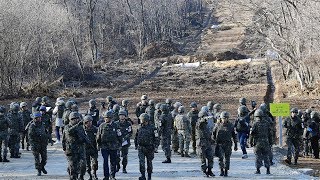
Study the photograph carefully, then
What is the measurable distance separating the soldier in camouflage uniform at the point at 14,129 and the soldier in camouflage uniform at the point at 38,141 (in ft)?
9.52

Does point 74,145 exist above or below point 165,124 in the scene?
below

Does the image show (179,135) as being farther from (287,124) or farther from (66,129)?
(66,129)

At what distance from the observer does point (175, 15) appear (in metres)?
101

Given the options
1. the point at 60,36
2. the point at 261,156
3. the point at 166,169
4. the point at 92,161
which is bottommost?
the point at 166,169

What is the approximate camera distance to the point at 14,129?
1686 cm

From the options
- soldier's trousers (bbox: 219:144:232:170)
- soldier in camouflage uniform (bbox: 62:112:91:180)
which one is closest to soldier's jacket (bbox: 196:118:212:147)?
soldier's trousers (bbox: 219:144:232:170)

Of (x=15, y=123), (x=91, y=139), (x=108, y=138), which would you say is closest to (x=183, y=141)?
(x=91, y=139)

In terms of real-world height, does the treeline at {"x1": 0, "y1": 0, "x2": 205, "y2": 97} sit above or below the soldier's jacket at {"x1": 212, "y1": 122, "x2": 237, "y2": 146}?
above

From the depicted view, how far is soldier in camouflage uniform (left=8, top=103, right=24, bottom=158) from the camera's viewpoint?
16844mm

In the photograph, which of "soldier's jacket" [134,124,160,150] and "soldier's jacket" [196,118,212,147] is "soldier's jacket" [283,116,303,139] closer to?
"soldier's jacket" [196,118,212,147]

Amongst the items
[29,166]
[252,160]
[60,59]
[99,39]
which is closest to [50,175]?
[29,166]

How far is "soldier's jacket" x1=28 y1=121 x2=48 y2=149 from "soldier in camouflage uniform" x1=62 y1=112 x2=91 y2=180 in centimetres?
169

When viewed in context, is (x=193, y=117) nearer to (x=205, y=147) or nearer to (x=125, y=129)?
(x=205, y=147)

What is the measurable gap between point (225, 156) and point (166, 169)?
2.02 meters
